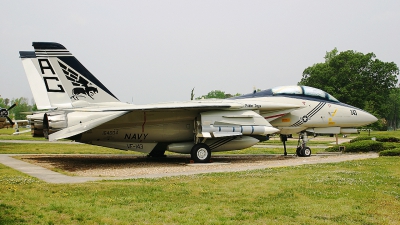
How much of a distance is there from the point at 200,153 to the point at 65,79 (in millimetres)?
6839

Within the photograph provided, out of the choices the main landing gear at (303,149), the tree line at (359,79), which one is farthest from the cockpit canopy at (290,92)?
the tree line at (359,79)

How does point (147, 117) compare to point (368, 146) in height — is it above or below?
above

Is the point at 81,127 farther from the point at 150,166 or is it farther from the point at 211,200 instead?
the point at 211,200

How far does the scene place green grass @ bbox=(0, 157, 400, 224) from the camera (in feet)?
22.5

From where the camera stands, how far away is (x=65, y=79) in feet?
57.7

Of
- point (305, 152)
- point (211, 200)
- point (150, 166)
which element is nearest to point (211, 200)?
point (211, 200)

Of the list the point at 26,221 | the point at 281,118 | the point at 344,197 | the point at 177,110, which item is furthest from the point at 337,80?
the point at 26,221

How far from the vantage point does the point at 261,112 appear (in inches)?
748

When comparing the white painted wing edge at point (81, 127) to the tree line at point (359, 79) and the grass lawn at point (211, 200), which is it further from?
the tree line at point (359, 79)

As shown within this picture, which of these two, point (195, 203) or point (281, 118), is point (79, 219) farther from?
point (281, 118)

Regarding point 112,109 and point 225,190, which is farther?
point 112,109

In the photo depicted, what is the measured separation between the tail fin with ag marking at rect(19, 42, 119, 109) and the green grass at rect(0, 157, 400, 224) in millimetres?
6750

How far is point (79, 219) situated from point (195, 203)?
236 centimetres

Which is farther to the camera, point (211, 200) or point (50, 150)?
point (50, 150)
